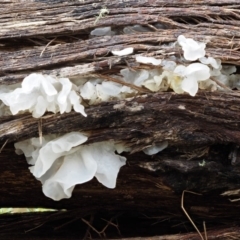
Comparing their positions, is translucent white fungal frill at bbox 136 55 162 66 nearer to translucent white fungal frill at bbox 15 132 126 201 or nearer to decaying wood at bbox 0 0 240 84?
decaying wood at bbox 0 0 240 84

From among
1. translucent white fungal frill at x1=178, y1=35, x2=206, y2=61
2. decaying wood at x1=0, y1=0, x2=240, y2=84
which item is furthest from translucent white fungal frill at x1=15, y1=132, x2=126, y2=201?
translucent white fungal frill at x1=178, y1=35, x2=206, y2=61

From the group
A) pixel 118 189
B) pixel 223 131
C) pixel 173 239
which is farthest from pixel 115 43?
pixel 173 239

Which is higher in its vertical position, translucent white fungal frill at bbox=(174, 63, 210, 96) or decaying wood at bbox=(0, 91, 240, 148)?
translucent white fungal frill at bbox=(174, 63, 210, 96)

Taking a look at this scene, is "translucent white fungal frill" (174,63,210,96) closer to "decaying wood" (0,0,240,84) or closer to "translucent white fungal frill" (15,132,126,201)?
"decaying wood" (0,0,240,84)

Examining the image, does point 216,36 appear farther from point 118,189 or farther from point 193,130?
point 118,189

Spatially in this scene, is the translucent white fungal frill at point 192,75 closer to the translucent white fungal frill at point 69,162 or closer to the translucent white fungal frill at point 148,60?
the translucent white fungal frill at point 148,60

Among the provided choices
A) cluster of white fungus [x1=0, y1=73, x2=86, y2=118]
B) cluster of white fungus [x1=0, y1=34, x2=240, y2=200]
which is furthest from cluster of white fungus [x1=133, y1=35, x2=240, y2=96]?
cluster of white fungus [x1=0, y1=73, x2=86, y2=118]

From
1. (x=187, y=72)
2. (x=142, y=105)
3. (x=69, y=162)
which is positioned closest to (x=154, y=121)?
(x=142, y=105)

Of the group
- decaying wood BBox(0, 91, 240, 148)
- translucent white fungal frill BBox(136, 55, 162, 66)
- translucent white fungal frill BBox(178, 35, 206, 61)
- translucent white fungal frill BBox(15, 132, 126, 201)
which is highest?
translucent white fungal frill BBox(178, 35, 206, 61)
